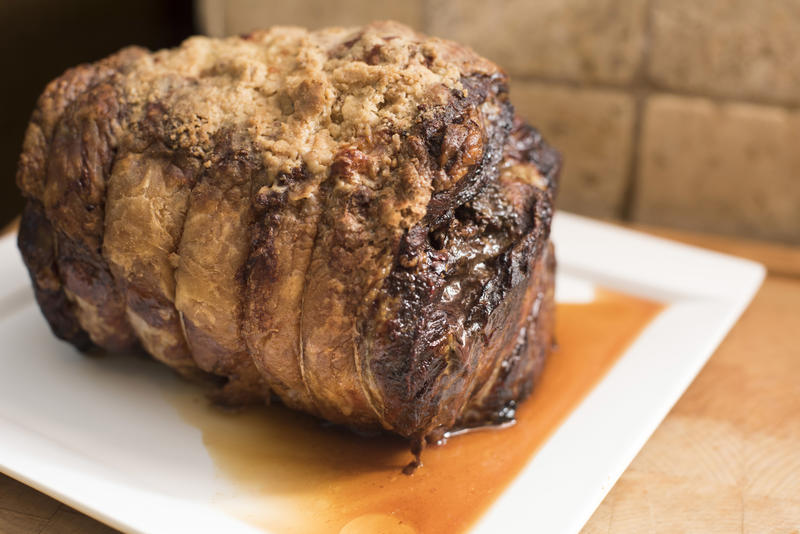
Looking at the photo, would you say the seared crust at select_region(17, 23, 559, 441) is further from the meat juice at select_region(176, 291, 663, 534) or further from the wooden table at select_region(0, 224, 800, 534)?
the wooden table at select_region(0, 224, 800, 534)

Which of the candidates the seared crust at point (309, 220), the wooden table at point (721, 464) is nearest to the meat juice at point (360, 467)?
the seared crust at point (309, 220)

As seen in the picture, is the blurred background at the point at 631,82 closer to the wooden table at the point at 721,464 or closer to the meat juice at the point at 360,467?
the wooden table at the point at 721,464

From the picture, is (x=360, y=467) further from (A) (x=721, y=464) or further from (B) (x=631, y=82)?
(B) (x=631, y=82)

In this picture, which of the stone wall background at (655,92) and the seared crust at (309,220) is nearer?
the seared crust at (309,220)

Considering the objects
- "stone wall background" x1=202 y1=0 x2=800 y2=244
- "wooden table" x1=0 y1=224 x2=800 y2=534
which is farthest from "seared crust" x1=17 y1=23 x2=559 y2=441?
"stone wall background" x1=202 y1=0 x2=800 y2=244

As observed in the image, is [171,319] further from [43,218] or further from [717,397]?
[717,397]

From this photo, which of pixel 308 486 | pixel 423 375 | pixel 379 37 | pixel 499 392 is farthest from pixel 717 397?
pixel 379 37
